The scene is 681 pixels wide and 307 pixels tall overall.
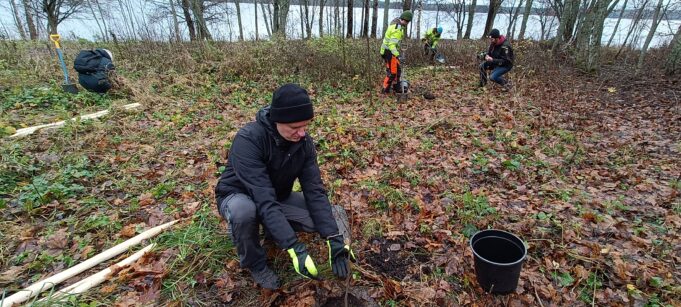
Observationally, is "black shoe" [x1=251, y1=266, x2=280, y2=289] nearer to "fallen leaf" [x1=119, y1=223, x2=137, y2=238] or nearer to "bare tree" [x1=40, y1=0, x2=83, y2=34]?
"fallen leaf" [x1=119, y1=223, x2=137, y2=238]

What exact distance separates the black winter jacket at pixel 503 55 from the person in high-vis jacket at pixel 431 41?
342 centimetres

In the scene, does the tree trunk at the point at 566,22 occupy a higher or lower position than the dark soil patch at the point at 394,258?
higher

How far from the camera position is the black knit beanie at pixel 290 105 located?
2082 mm

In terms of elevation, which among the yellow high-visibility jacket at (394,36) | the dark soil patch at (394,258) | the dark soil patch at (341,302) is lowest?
the dark soil patch at (341,302)

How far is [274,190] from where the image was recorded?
2361 mm

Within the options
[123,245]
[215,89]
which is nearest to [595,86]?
[215,89]

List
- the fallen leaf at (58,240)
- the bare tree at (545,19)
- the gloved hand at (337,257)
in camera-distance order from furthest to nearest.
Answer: the bare tree at (545,19), the fallen leaf at (58,240), the gloved hand at (337,257)

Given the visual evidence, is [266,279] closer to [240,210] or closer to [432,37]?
[240,210]

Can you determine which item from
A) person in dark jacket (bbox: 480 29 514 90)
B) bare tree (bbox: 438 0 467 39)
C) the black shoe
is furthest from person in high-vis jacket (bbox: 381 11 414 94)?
bare tree (bbox: 438 0 467 39)

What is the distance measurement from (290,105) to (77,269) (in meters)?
2.12

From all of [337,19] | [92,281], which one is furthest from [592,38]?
[92,281]

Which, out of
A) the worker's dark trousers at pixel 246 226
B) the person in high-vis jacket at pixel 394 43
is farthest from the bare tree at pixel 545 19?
the worker's dark trousers at pixel 246 226

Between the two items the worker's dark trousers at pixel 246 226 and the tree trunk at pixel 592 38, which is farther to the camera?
the tree trunk at pixel 592 38

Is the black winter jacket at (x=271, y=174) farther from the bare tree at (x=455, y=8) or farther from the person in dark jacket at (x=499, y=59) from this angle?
the bare tree at (x=455, y=8)
